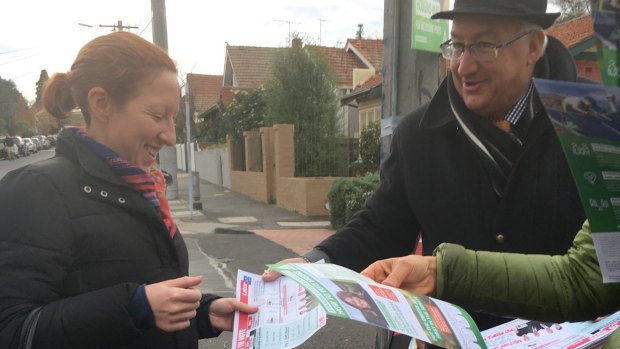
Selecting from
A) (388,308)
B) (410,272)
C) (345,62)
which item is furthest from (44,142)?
(388,308)

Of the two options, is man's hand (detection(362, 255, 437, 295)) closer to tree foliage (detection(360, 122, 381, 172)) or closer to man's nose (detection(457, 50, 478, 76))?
man's nose (detection(457, 50, 478, 76))

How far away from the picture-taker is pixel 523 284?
141 cm

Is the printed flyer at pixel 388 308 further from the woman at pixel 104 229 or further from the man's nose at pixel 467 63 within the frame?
the man's nose at pixel 467 63

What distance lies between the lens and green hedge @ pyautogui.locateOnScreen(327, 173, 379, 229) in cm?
933

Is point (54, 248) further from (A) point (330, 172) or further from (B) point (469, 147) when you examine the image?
(A) point (330, 172)

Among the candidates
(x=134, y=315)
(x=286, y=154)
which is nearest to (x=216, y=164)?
(x=286, y=154)

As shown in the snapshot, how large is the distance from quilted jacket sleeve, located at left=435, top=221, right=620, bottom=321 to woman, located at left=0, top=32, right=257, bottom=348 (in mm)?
625

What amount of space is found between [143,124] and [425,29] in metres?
1.97

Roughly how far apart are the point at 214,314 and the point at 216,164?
67.8 ft

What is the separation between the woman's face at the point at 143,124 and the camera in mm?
1677

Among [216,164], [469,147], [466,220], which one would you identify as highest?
[469,147]

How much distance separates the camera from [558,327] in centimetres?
156

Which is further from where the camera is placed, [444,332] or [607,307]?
[607,307]

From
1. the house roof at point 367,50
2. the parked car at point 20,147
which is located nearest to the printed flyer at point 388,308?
the house roof at point 367,50
